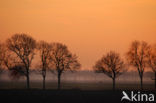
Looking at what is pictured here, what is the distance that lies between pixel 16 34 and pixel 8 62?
26.6 feet

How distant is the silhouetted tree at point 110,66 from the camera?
10344 cm

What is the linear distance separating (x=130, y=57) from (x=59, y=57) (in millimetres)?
19859

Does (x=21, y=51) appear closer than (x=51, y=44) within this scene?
Yes

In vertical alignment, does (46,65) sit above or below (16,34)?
below

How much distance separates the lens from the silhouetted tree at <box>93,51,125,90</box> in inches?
4072

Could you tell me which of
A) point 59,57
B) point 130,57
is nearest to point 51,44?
point 59,57

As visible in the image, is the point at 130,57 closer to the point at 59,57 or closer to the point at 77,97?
the point at 59,57

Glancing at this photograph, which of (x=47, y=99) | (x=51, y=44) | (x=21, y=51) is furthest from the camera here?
(x=51, y=44)

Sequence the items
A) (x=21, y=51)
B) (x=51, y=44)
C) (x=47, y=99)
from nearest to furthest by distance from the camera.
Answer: (x=47, y=99) → (x=21, y=51) → (x=51, y=44)

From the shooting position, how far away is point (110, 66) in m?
104

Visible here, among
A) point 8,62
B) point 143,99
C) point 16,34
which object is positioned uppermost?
point 16,34

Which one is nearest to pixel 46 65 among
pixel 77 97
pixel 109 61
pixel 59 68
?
pixel 59 68

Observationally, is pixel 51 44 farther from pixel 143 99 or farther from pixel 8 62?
pixel 143 99

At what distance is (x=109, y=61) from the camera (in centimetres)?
10494
